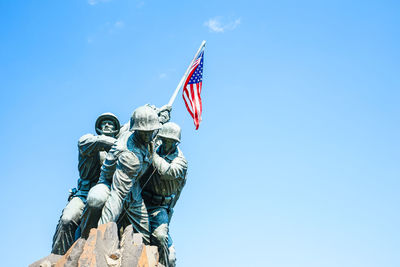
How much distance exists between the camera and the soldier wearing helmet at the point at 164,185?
8750 mm

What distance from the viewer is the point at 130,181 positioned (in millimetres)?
8203

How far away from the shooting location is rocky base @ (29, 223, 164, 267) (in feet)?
21.6

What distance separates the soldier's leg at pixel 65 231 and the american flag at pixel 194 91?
4281 millimetres

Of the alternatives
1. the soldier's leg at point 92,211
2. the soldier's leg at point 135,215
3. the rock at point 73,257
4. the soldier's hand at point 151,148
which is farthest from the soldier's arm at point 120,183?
the rock at point 73,257

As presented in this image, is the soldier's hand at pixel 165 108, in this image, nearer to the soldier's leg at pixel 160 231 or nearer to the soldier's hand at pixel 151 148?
the soldier's hand at pixel 151 148

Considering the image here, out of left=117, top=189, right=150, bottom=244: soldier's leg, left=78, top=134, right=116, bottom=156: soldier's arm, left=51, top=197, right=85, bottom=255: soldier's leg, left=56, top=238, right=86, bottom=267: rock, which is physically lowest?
left=56, top=238, right=86, bottom=267: rock

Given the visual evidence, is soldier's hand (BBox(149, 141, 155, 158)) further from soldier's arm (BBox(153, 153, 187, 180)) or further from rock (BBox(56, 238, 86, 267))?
rock (BBox(56, 238, 86, 267))

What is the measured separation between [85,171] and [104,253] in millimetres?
2741

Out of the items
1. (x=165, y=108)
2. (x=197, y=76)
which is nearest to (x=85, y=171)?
(x=165, y=108)

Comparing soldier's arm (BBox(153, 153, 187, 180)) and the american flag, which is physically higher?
the american flag

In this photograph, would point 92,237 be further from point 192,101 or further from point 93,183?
point 192,101

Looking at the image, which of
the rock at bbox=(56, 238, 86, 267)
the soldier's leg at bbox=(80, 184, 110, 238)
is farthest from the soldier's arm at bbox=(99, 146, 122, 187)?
the rock at bbox=(56, 238, 86, 267)

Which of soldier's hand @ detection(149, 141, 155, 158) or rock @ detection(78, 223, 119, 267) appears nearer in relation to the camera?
rock @ detection(78, 223, 119, 267)

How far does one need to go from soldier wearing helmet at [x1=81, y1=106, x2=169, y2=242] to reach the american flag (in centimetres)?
369
